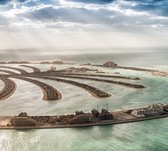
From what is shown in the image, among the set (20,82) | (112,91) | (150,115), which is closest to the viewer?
(150,115)

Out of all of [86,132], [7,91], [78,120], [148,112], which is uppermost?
[148,112]

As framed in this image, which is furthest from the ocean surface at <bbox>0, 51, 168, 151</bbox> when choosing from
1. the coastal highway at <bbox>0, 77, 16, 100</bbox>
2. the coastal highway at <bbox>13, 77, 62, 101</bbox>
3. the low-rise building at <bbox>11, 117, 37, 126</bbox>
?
the coastal highway at <bbox>0, 77, 16, 100</bbox>

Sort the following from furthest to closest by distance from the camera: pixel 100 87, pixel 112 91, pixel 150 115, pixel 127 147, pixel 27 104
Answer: pixel 100 87
pixel 112 91
pixel 27 104
pixel 150 115
pixel 127 147

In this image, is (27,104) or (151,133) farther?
(27,104)

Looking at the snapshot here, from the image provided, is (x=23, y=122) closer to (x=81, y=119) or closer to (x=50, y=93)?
(x=81, y=119)

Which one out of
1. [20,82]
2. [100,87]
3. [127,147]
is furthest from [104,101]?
[20,82]

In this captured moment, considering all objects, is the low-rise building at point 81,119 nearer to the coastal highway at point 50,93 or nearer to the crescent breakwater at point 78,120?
the crescent breakwater at point 78,120

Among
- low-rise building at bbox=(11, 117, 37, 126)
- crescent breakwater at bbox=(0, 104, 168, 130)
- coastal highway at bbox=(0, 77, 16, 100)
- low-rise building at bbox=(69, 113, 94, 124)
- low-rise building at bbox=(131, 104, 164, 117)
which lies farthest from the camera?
coastal highway at bbox=(0, 77, 16, 100)

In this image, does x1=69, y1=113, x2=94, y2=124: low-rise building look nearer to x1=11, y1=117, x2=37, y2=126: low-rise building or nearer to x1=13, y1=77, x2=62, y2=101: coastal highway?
x1=11, y1=117, x2=37, y2=126: low-rise building

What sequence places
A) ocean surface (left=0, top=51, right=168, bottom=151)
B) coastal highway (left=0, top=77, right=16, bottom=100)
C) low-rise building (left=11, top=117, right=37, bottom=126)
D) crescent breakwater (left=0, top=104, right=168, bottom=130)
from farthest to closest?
coastal highway (left=0, top=77, right=16, bottom=100) → low-rise building (left=11, top=117, right=37, bottom=126) → crescent breakwater (left=0, top=104, right=168, bottom=130) → ocean surface (left=0, top=51, right=168, bottom=151)

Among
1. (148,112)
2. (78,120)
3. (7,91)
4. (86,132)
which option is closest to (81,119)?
(78,120)

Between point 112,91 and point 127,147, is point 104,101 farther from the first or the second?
point 127,147
